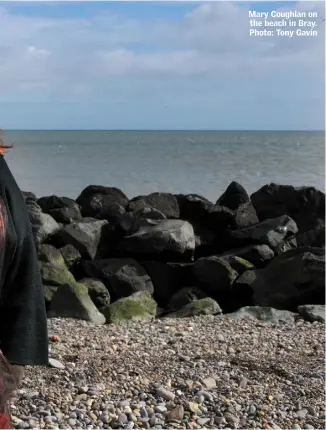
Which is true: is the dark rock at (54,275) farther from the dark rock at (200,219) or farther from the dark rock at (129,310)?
the dark rock at (200,219)

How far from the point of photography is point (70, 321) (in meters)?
7.07

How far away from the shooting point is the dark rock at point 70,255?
31.7ft

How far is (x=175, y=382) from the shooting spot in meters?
4.99

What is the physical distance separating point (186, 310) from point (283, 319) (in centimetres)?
100

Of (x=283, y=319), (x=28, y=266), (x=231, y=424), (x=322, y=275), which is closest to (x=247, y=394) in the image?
(x=231, y=424)

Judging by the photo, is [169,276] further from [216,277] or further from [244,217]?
[244,217]

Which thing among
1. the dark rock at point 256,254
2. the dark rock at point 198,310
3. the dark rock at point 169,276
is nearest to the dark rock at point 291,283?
the dark rock at point 256,254

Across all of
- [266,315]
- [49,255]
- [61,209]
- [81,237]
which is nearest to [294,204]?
[61,209]

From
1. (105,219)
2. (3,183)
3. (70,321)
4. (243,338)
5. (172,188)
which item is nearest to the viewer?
(3,183)

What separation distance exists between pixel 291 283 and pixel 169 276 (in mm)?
1618

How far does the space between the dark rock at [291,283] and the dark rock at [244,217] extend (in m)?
2.07

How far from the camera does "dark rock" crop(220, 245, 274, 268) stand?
9.84m

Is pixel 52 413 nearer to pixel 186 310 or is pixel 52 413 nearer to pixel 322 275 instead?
pixel 186 310

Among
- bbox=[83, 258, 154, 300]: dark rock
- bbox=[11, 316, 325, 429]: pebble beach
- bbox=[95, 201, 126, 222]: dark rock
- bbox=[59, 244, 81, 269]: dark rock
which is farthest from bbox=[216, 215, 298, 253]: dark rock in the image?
bbox=[11, 316, 325, 429]: pebble beach
